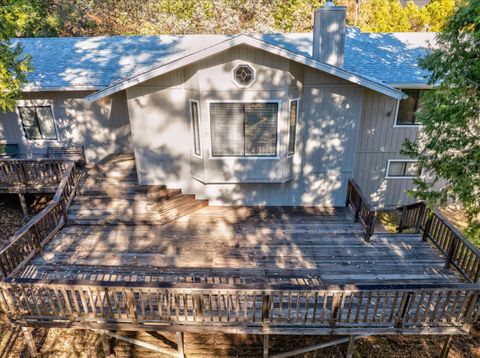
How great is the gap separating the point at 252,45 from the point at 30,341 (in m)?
7.97

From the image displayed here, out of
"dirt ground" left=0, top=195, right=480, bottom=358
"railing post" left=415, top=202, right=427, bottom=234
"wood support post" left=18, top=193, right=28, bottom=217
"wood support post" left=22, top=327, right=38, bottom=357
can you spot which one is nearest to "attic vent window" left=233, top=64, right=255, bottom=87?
"railing post" left=415, top=202, right=427, bottom=234

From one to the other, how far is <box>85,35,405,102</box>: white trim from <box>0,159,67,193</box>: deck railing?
122 inches

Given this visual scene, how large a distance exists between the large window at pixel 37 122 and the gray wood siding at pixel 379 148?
11.0 meters

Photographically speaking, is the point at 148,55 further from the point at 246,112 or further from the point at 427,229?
the point at 427,229

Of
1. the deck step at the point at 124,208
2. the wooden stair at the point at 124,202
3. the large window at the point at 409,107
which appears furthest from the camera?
the large window at the point at 409,107

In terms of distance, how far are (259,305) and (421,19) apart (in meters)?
29.6

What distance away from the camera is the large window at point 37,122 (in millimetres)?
11719

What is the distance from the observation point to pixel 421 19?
27031mm

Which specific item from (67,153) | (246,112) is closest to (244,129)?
→ (246,112)

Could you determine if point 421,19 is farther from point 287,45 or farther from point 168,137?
point 168,137

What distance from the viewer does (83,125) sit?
11914 mm

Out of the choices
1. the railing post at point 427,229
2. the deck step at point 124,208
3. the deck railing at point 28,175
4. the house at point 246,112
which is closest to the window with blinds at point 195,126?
the house at point 246,112

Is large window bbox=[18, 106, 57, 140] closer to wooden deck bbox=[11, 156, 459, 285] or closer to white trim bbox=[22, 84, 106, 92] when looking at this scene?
white trim bbox=[22, 84, 106, 92]

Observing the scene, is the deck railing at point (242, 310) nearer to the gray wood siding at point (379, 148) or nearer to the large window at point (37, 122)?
the gray wood siding at point (379, 148)
